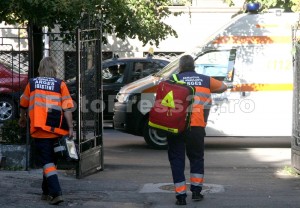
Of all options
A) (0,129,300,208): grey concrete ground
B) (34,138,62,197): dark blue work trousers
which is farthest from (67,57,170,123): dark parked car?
(34,138,62,197): dark blue work trousers

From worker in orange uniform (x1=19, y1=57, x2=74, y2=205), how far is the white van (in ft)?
19.9

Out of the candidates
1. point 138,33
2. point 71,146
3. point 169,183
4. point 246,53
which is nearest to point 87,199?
point 71,146

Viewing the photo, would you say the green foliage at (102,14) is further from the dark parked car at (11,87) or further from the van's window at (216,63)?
the van's window at (216,63)

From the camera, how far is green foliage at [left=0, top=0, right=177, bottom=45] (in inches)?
477

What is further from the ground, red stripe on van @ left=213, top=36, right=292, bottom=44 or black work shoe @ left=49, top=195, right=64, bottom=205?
red stripe on van @ left=213, top=36, right=292, bottom=44

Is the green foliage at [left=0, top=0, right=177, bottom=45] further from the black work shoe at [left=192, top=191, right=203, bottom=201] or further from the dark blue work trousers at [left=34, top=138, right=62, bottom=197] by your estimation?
the black work shoe at [left=192, top=191, right=203, bottom=201]

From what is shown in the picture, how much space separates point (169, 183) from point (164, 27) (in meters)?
4.18

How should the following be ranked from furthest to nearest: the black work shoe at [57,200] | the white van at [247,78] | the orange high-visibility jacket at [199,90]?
the white van at [247,78]
the orange high-visibility jacket at [199,90]
the black work shoe at [57,200]

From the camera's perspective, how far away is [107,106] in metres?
20.7

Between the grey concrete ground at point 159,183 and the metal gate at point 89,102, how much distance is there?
26 cm

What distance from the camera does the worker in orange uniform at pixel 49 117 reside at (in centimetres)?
959

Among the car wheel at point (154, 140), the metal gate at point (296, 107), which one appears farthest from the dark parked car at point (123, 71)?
the metal gate at point (296, 107)

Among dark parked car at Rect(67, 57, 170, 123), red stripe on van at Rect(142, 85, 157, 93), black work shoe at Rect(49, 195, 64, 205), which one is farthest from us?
dark parked car at Rect(67, 57, 170, 123)

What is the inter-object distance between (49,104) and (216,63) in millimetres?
6730
